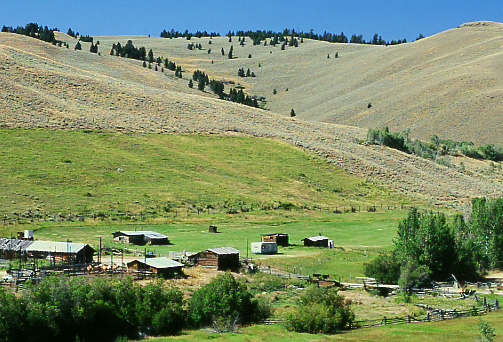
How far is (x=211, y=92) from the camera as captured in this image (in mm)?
187625

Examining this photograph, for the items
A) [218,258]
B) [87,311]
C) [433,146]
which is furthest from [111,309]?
[433,146]

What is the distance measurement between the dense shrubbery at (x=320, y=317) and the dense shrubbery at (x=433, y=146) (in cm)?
9583

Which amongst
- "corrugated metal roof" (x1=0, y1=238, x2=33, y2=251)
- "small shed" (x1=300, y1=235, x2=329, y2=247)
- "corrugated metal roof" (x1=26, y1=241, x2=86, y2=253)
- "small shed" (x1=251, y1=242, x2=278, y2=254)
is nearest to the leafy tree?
"corrugated metal roof" (x1=26, y1=241, x2=86, y2=253)

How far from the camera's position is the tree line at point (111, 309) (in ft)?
99.8

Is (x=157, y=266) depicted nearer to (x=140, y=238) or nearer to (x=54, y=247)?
(x=54, y=247)

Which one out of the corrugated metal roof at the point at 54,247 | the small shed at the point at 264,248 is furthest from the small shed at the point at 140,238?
the corrugated metal roof at the point at 54,247

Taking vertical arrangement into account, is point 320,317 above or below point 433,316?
above

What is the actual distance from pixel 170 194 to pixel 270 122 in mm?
55698

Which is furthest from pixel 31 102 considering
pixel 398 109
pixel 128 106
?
pixel 398 109

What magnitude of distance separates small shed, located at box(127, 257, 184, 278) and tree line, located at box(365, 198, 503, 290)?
15545 millimetres

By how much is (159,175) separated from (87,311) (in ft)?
184

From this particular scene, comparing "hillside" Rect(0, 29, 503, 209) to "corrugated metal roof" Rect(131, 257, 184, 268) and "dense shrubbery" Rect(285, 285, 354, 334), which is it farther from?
"dense shrubbery" Rect(285, 285, 354, 334)

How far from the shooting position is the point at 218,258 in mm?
48406

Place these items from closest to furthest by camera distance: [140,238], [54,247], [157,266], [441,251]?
[157,266]
[54,247]
[441,251]
[140,238]
